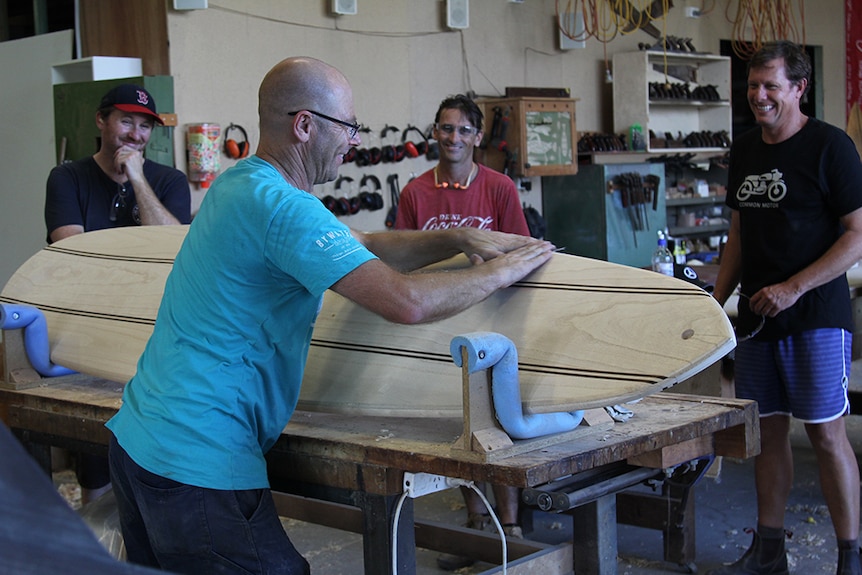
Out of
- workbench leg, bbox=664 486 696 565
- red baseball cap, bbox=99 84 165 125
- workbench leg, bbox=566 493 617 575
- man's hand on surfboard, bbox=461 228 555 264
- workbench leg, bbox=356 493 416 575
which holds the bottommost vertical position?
workbench leg, bbox=664 486 696 565

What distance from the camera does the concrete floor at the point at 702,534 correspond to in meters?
3.56

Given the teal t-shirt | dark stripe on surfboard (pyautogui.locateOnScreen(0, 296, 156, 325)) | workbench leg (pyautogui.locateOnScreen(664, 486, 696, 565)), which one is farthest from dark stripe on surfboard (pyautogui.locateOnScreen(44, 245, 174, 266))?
workbench leg (pyautogui.locateOnScreen(664, 486, 696, 565))

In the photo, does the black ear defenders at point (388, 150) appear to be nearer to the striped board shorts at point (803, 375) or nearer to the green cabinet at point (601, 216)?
the green cabinet at point (601, 216)

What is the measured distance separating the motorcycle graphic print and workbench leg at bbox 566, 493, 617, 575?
138cm

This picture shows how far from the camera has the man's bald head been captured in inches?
79.9

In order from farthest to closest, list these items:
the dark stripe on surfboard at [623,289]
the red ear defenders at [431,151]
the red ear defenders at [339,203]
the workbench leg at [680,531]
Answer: the red ear defenders at [431,151] < the red ear defenders at [339,203] < the workbench leg at [680,531] < the dark stripe on surfboard at [623,289]

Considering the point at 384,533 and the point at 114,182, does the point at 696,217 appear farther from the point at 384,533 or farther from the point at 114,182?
the point at 384,533

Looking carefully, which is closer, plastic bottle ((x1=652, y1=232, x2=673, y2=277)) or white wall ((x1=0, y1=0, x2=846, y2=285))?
plastic bottle ((x1=652, y1=232, x2=673, y2=277))

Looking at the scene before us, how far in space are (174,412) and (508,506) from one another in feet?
6.18

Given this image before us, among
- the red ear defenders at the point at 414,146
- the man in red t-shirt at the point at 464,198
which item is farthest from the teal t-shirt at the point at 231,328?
the red ear defenders at the point at 414,146

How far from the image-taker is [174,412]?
1939 mm

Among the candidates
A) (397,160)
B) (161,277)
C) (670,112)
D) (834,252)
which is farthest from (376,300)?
(670,112)

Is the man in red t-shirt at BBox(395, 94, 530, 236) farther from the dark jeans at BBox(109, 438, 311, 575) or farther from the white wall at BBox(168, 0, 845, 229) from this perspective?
the white wall at BBox(168, 0, 845, 229)

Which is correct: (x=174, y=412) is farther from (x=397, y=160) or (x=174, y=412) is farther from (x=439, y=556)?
(x=397, y=160)
